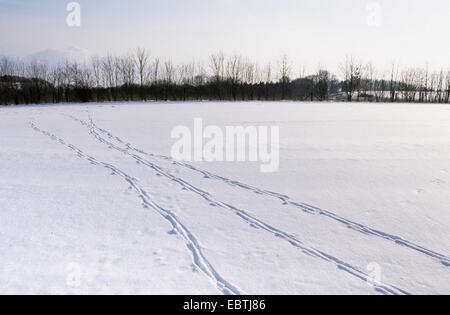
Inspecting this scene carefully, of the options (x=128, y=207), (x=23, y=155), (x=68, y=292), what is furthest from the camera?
(x=23, y=155)

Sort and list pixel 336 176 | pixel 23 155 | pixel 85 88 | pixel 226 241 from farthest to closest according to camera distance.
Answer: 1. pixel 85 88
2. pixel 23 155
3. pixel 336 176
4. pixel 226 241

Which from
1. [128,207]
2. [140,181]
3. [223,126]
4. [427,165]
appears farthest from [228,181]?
[223,126]

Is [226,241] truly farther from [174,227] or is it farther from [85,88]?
[85,88]

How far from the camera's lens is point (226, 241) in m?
3.64

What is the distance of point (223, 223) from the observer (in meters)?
4.10

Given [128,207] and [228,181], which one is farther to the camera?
[228,181]

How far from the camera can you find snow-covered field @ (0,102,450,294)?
2926 millimetres

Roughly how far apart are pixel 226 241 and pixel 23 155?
20.6ft

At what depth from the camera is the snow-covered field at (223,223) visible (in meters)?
2.93

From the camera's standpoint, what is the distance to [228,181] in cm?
582
